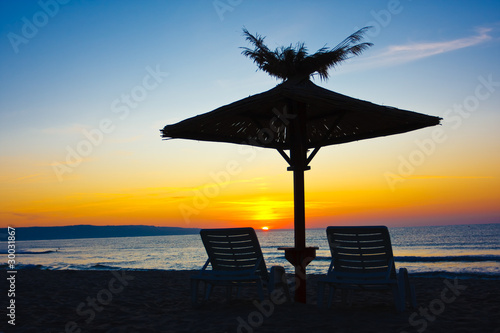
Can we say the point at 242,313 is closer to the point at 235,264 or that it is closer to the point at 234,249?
the point at 235,264

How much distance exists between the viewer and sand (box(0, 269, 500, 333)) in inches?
140

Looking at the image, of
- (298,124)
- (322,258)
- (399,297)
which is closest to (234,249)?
(298,124)

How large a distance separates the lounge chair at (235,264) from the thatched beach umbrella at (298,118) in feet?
1.12

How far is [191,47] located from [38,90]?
524 cm

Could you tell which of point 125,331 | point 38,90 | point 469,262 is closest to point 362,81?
point 125,331

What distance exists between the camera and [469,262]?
21719mm

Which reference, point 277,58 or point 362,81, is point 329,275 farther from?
point 362,81

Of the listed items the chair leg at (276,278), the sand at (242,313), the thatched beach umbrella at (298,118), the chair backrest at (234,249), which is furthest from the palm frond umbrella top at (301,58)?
the sand at (242,313)

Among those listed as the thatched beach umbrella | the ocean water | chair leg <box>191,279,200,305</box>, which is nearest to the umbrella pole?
the thatched beach umbrella

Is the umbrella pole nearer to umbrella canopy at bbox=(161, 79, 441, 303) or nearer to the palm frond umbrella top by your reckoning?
umbrella canopy at bbox=(161, 79, 441, 303)

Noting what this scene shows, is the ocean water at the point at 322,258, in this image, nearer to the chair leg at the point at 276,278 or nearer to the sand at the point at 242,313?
the sand at the point at 242,313

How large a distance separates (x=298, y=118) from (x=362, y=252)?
167 cm

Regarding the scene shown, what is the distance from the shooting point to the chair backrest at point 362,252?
414 cm

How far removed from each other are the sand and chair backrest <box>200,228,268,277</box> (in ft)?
1.41
